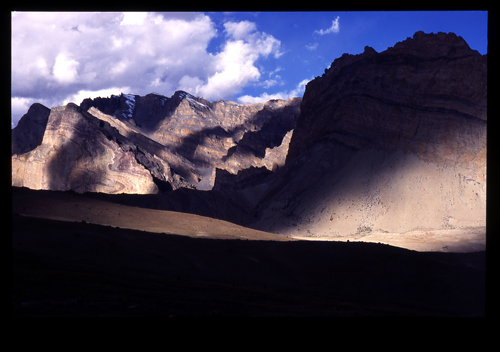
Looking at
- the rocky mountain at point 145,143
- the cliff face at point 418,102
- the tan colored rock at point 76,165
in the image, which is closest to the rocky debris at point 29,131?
the rocky mountain at point 145,143

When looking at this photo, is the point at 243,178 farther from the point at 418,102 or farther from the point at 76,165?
the point at 418,102

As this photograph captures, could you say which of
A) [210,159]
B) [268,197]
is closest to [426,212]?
[268,197]

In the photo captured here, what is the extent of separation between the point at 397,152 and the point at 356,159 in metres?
3.69

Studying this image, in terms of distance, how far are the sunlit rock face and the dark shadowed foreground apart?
17165 millimetres

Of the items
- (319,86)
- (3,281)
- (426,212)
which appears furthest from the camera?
(319,86)

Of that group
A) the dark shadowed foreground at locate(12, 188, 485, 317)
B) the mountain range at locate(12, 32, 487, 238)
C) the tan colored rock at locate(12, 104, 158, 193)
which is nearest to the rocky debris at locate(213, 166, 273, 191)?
the mountain range at locate(12, 32, 487, 238)

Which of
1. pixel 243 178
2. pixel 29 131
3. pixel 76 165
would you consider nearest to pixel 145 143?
pixel 29 131

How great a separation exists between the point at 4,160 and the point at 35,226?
441 inches

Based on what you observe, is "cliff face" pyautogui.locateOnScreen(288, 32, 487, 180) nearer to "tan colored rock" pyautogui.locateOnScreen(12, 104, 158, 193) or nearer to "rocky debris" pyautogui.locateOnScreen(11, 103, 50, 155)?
"tan colored rock" pyautogui.locateOnScreen(12, 104, 158, 193)

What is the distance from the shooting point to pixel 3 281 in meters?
4.13

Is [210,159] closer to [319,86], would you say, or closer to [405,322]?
[319,86]

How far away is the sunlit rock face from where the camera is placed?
31.4 m

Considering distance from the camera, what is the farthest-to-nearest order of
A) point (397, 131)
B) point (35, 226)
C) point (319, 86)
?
point (319, 86)
point (397, 131)
point (35, 226)

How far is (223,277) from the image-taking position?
10773mm
